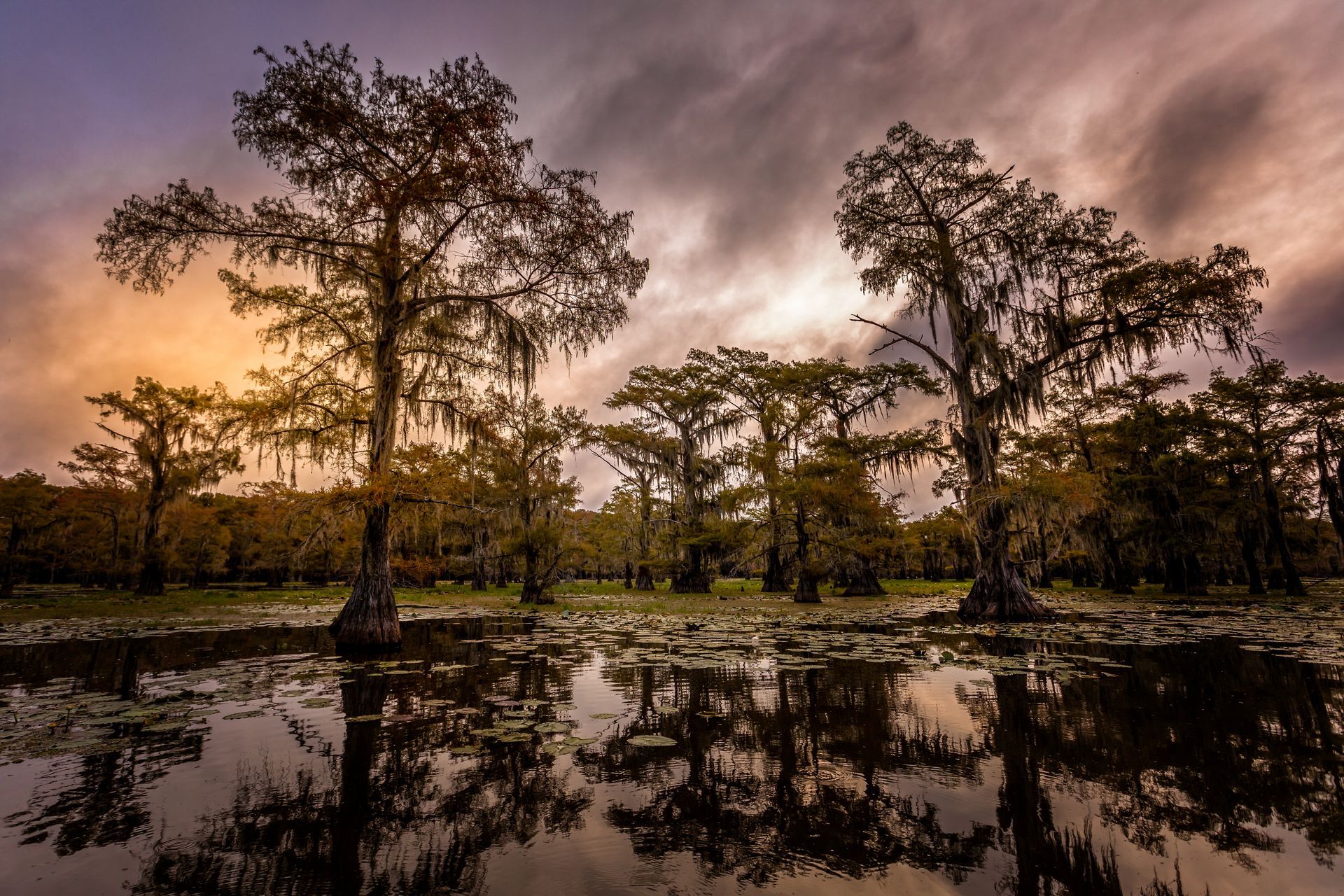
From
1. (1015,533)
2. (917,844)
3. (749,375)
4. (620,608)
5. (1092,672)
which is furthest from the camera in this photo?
(749,375)

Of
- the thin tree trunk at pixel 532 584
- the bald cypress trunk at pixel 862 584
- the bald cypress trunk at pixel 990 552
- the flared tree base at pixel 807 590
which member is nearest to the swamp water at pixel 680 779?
the bald cypress trunk at pixel 990 552

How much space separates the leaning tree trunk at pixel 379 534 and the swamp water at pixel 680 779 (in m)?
2.22

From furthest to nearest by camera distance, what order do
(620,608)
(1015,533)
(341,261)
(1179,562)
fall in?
(1179,562), (620,608), (1015,533), (341,261)

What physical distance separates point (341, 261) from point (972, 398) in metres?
16.8

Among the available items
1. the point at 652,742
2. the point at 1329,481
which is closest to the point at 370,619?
the point at 652,742

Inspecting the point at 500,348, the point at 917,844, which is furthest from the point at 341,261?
the point at 917,844

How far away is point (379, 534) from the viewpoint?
380 inches

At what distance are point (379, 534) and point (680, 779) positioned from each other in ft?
28.1

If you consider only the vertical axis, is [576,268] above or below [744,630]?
above

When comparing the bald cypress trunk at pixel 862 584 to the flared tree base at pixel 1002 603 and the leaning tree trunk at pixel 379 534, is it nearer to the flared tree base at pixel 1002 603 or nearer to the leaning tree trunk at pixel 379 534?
the flared tree base at pixel 1002 603

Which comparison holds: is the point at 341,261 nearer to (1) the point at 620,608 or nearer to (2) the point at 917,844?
(2) the point at 917,844

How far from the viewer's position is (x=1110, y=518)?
25453 millimetres

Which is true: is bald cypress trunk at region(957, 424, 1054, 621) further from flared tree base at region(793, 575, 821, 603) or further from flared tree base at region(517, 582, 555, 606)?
flared tree base at region(517, 582, 555, 606)

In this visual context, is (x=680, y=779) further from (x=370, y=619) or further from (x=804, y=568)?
(x=804, y=568)
